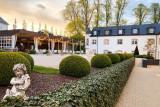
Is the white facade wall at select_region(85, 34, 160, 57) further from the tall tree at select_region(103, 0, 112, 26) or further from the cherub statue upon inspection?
the cherub statue

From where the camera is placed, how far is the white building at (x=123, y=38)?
28.7m

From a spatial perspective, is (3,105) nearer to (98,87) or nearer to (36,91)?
(98,87)

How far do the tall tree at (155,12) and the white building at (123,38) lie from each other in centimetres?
1043

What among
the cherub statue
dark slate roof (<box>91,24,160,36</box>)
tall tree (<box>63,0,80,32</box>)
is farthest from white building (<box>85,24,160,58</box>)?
the cherub statue

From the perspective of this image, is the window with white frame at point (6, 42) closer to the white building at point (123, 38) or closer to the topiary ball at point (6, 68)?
the white building at point (123, 38)

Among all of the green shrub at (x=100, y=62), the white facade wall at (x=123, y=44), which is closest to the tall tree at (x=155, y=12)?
the white facade wall at (x=123, y=44)

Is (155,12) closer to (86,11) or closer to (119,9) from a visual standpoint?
(119,9)

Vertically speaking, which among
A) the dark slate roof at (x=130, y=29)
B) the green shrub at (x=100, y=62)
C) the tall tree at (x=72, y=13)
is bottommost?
the green shrub at (x=100, y=62)

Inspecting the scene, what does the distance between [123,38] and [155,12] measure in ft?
56.7

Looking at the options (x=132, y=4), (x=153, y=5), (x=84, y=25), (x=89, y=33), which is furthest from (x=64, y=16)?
(x=153, y=5)

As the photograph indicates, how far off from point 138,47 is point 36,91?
1186 inches

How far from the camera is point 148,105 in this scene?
4043 mm

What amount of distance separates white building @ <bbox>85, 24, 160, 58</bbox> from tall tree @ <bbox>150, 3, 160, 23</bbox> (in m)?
10.4

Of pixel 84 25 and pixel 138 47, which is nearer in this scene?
pixel 138 47
